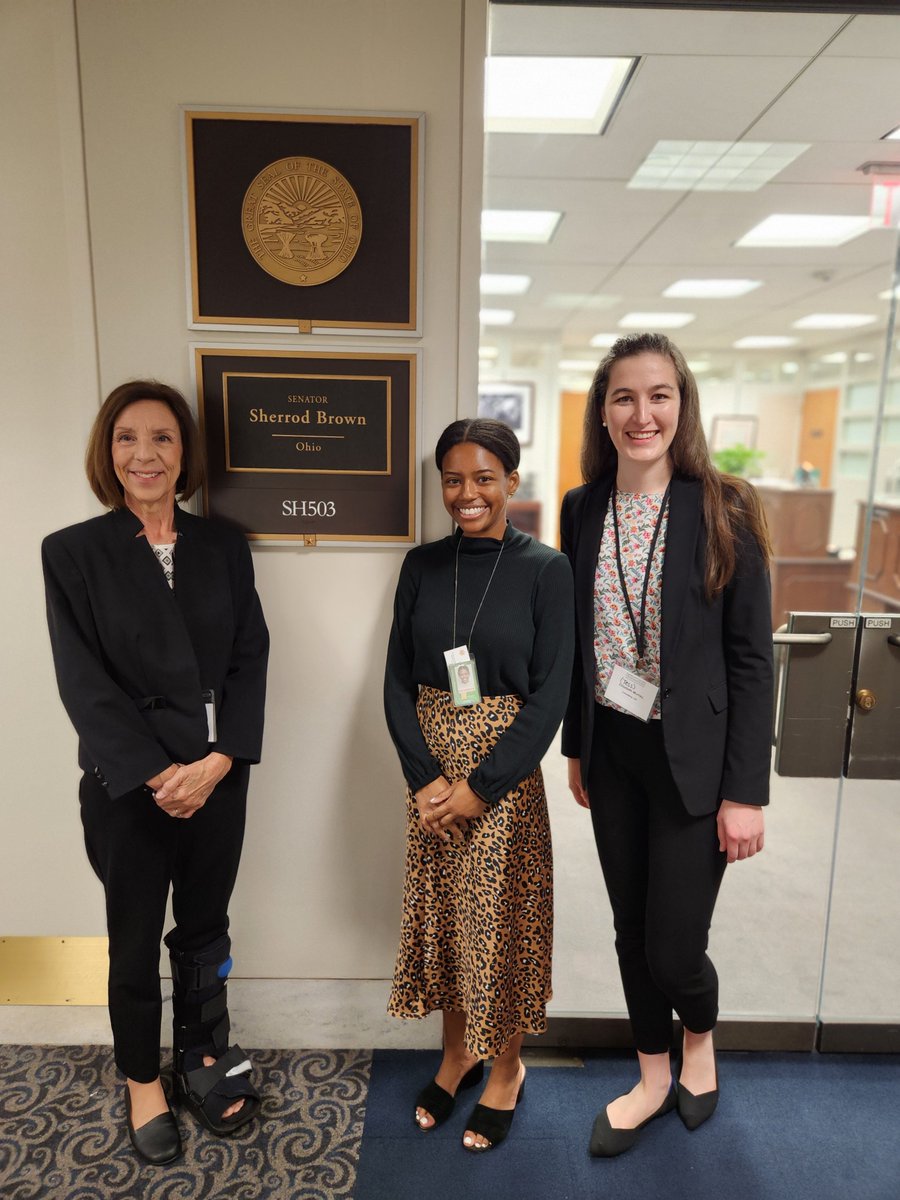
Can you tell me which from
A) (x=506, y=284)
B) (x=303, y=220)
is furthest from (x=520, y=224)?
(x=303, y=220)

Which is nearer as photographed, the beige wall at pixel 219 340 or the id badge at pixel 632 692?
the id badge at pixel 632 692

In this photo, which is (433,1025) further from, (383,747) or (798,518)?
(798,518)

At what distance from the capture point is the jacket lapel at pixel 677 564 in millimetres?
1468

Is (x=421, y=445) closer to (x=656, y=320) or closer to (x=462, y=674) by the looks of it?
(x=462, y=674)

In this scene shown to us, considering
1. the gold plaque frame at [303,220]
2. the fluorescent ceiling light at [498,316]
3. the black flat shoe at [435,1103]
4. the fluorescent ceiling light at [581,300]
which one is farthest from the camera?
the fluorescent ceiling light at [498,316]

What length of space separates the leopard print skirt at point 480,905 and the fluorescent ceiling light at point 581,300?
5825mm

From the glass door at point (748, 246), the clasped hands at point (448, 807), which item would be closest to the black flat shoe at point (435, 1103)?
the glass door at point (748, 246)

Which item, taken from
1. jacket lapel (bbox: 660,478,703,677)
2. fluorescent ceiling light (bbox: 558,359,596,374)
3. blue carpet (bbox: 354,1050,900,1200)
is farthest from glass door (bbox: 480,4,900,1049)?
fluorescent ceiling light (bbox: 558,359,596,374)

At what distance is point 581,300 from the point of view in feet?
22.3

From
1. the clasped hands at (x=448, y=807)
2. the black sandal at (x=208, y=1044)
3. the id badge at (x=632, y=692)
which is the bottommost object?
the black sandal at (x=208, y=1044)

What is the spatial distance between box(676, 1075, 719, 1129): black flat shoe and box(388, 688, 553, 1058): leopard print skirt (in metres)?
0.45

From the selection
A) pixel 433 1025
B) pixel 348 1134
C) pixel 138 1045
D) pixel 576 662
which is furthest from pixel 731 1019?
pixel 138 1045

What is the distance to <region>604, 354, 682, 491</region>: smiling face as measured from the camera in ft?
4.76

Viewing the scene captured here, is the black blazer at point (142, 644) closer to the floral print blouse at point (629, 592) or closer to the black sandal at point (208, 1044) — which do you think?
the black sandal at point (208, 1044)
